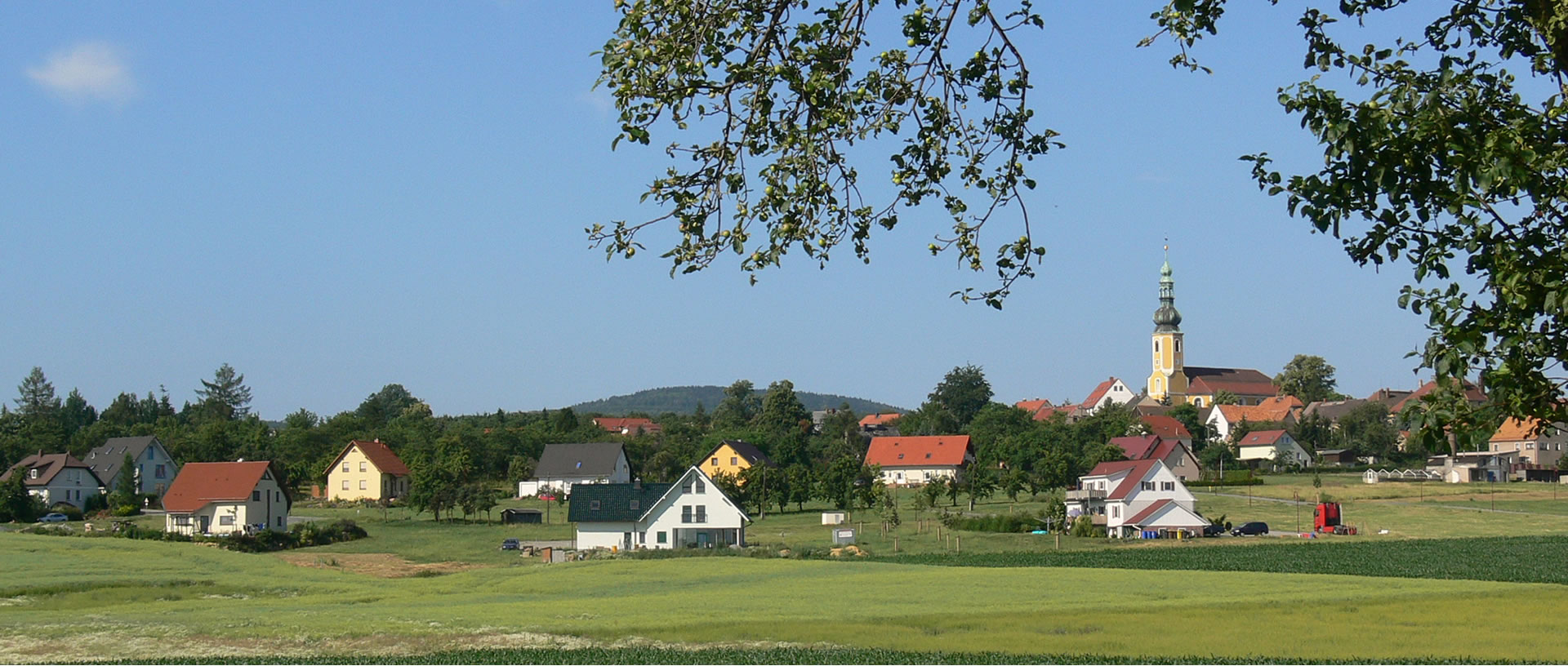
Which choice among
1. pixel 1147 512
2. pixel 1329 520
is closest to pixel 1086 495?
pixel 1147 512

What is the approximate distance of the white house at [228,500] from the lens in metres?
84.5

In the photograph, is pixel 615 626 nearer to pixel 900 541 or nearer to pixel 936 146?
pixel 936 146

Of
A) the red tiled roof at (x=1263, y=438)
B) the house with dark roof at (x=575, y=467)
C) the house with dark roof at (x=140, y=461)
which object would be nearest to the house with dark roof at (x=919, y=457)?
the house with dark roof at (x=575, y=467)

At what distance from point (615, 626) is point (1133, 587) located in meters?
19.6

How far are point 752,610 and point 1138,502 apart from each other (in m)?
51.3

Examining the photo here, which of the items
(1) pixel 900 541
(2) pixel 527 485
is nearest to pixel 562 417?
(2) pixel 527 485

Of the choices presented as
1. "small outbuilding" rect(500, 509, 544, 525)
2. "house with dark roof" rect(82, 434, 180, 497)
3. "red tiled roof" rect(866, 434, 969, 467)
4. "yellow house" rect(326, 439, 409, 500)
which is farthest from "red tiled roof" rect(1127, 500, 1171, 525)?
"house with dark roof" rect(82, 434, 180, 497)

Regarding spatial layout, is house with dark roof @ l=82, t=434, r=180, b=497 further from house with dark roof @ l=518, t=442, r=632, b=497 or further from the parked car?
the parked car

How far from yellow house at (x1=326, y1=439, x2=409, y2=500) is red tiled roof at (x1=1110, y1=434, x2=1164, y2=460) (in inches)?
2328

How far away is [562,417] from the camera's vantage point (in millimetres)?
161375

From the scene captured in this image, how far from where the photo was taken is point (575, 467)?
4958 inches

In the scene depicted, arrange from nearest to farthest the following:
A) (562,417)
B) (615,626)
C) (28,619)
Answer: (615,626) < (28,619) < (562,417)

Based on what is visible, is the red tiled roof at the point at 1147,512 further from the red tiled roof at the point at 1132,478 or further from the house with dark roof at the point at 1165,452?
the house with dark roof at the point at 1165,452

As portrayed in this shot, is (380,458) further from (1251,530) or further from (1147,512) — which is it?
(1251,530)
